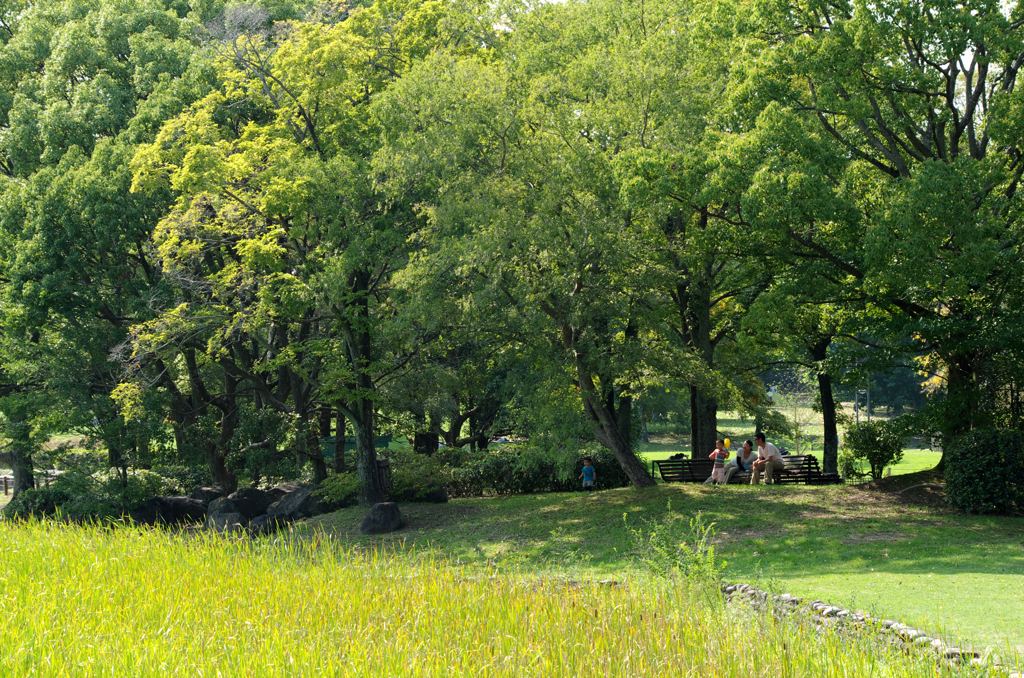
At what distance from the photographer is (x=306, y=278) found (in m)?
19.2

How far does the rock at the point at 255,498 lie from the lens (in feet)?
71.2

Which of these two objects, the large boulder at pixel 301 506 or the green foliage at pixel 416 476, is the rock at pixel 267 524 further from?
the green foliage at pixel 416 476

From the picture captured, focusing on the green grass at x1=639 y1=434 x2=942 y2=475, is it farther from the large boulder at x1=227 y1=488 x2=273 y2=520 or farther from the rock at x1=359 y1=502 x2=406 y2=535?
the rock at x1=359 y1=502 x2=406 y2=535

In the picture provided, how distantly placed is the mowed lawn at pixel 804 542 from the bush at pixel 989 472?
16.4 inches

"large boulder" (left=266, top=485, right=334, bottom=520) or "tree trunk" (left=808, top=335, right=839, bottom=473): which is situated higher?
"tree trunk" (left=808, top=335, right=839, bottom=473)

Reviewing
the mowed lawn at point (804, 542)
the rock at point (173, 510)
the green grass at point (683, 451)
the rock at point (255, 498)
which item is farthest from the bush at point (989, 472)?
the green grass at point (683, 451)

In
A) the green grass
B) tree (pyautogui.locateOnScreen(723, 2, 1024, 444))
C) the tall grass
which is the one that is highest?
tree (pyautogui.locateOnScreen(723, 2, 1024, 444))

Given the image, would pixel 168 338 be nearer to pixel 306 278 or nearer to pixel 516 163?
pixel 306 278

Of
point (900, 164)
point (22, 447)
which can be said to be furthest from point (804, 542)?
point (22, 447)

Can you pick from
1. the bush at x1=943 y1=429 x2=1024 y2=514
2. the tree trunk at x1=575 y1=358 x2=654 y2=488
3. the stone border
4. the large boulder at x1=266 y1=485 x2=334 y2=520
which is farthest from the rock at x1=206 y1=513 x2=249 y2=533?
the bush at x1=943 y1=429 x2=1024 y2=514

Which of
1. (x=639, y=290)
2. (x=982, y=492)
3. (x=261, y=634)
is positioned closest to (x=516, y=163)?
(x=639, y=290)

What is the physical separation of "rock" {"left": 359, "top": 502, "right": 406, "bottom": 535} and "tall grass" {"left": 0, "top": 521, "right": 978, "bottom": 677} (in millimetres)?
7470

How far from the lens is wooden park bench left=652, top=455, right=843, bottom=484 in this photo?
19.4m

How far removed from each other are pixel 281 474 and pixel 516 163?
39.2 ft
